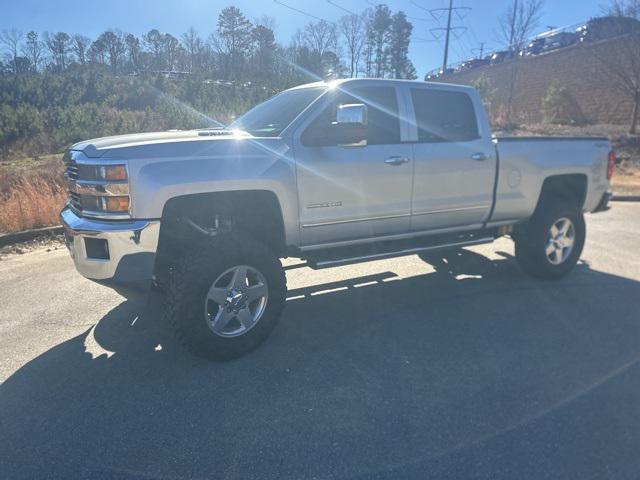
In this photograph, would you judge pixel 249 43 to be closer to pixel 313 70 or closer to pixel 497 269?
pixel 313 70

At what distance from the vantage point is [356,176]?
3.93m

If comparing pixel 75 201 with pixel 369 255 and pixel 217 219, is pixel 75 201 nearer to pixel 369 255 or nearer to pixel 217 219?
pixel 217 219

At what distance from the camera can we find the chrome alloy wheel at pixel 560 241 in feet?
17.1

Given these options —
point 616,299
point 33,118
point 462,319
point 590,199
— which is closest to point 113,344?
point 462,319

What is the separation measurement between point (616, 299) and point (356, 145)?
3.06 metres

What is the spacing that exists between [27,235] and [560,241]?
7034 millimetres

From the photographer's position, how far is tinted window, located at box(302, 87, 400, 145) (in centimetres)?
408

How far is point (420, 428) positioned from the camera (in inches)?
105

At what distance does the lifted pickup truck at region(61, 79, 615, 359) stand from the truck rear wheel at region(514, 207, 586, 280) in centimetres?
1

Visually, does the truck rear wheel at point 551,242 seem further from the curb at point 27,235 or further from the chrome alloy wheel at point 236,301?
the curb at point 27,235

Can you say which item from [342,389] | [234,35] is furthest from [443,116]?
[234,35]

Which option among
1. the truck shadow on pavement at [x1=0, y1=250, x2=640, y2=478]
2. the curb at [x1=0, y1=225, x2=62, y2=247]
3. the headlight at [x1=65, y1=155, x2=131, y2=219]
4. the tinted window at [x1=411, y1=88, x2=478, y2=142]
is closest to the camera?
the truck shadow on pavement at [x1=0, y1=250, x2=640, y2=478]

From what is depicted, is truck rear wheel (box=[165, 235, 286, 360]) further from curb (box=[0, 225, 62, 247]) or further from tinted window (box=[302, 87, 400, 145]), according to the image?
curb (box=[0, 225, 62, 247])

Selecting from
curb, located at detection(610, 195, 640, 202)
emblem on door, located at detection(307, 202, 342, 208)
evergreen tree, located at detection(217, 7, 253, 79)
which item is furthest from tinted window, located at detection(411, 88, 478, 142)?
evergreen tree, located at detection(217, 7, 253, 79)
